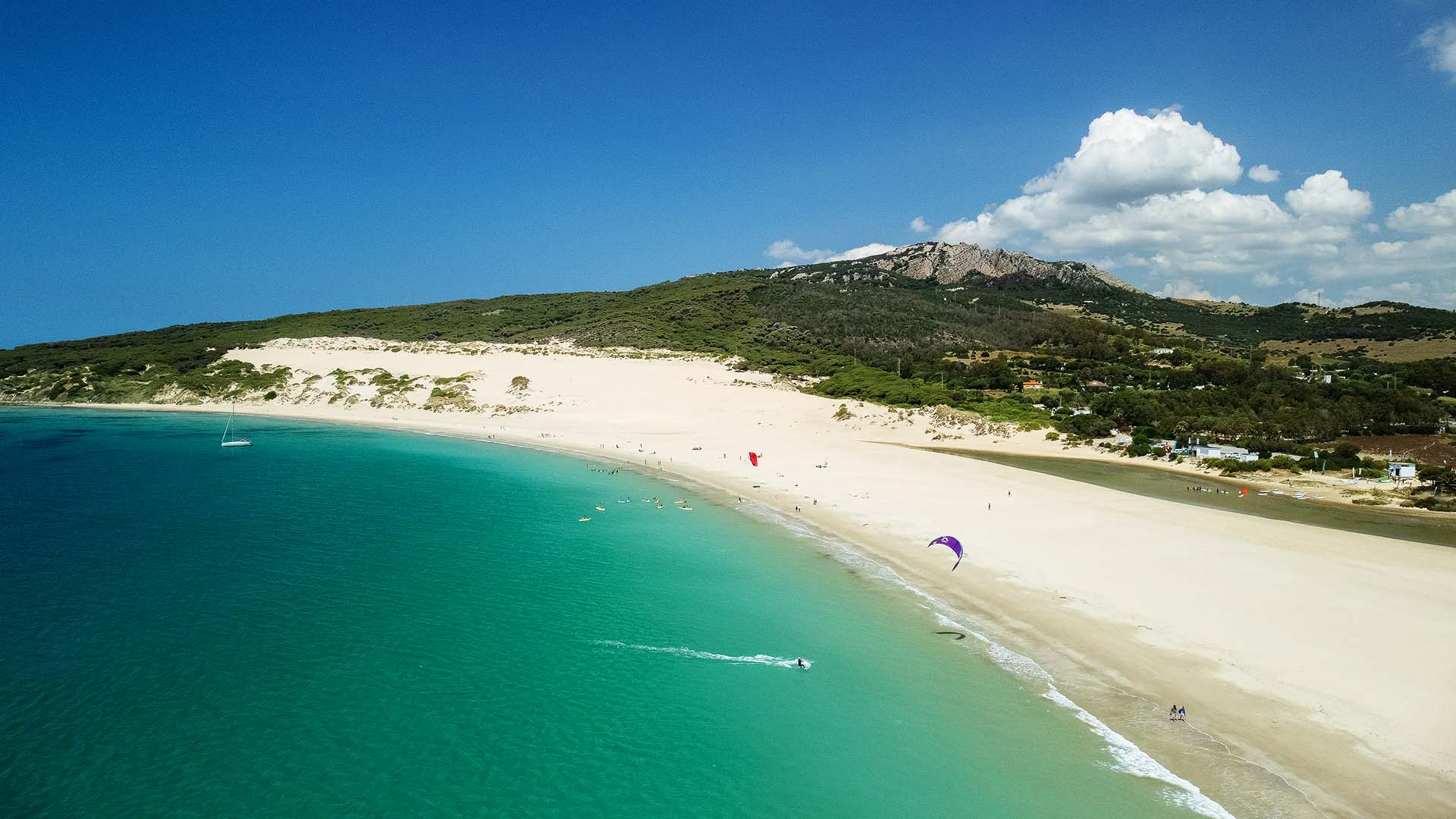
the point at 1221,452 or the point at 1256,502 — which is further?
the point at 1221,452

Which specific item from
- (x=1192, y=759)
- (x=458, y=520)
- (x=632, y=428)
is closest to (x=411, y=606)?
(x=458, y=520)

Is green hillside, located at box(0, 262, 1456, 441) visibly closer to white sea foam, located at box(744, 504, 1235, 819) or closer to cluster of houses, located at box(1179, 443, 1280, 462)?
cluster of houses, located at box(1179, 443, 1280, 462)

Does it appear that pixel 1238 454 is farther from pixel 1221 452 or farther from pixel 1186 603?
pixel 1186 603

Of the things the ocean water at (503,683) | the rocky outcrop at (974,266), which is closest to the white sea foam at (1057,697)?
the ocean water at (503,683)

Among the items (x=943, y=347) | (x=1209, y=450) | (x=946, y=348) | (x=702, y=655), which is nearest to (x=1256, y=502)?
(x=1209, y=450)

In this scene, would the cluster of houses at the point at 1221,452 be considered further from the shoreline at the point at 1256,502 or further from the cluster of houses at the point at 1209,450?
the shoreline at the point at 1256,502

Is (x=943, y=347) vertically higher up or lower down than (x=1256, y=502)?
higher up
